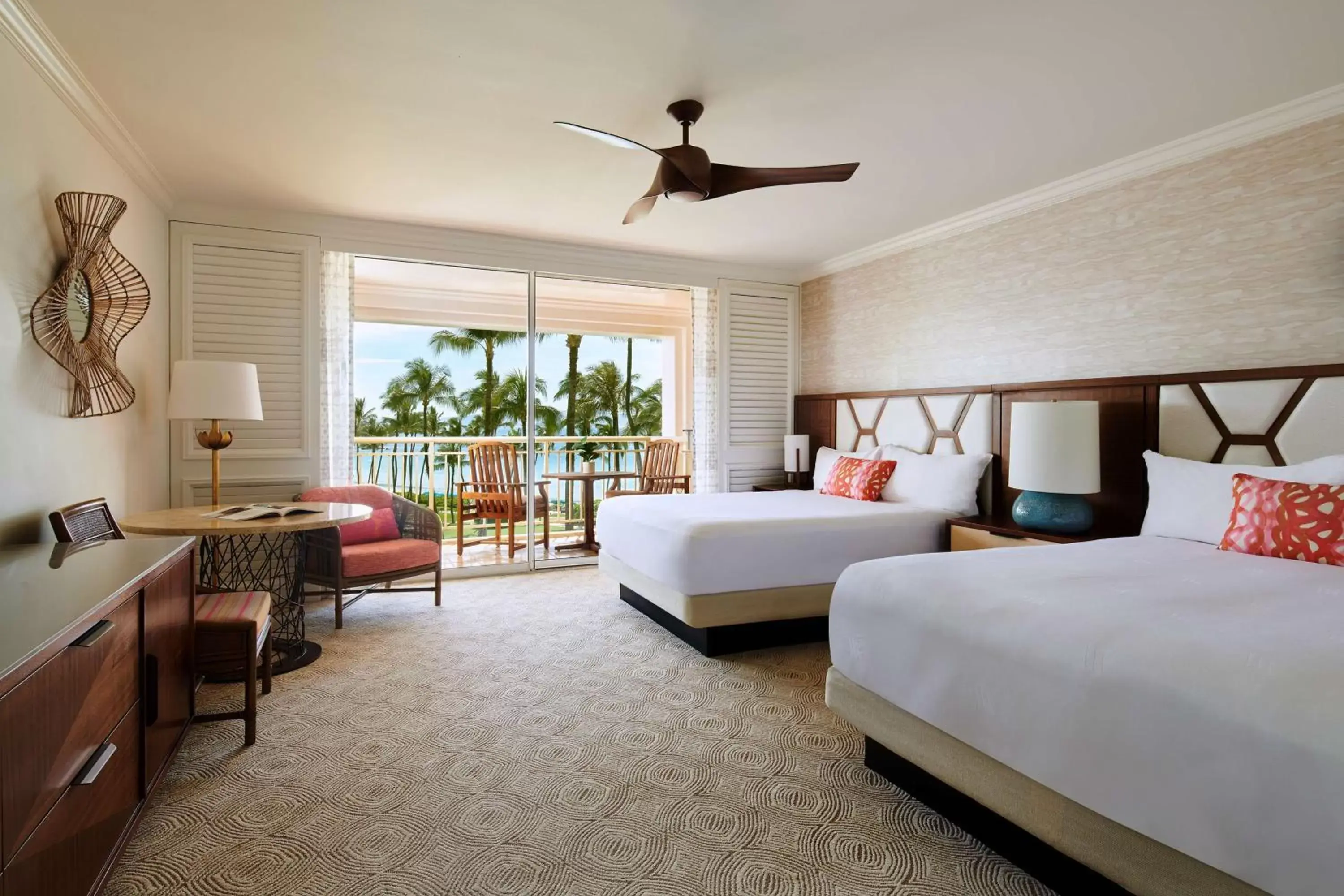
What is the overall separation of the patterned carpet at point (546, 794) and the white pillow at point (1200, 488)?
1.61m

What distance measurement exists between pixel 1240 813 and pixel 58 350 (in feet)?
12.4

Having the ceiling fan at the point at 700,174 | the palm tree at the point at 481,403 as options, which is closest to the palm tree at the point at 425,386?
the palm tree at the point at 481,403

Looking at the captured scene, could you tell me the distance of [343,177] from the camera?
367 cm

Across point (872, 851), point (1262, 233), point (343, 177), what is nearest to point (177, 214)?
point (343, 177)

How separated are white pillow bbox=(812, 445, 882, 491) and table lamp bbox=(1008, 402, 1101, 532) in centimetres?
133

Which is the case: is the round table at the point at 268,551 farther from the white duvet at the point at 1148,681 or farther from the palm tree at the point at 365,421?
the palm tree at the point at 365,421

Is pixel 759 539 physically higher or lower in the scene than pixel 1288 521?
lower

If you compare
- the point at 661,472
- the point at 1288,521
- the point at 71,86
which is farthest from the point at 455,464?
the point at 1288,521

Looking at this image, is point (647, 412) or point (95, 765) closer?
point (95, 765)

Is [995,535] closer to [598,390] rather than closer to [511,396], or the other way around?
[598,390]

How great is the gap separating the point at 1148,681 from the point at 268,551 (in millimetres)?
4321

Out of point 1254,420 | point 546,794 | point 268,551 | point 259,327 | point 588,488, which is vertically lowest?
point 546,794

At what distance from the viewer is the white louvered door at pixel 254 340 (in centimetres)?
414

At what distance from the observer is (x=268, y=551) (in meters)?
4.03
